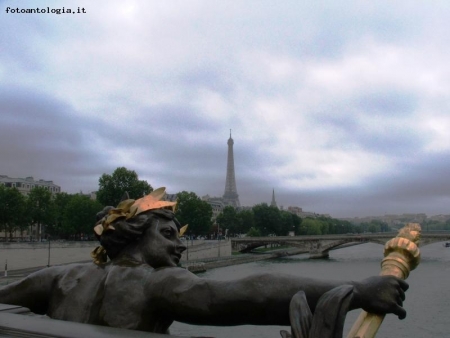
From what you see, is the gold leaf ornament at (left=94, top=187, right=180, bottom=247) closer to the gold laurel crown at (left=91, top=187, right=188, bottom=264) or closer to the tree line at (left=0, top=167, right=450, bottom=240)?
the gold laurel crown at (left=91, top=187, right=188, bottom=264)

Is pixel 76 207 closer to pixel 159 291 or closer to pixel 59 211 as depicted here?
pixel 59 211

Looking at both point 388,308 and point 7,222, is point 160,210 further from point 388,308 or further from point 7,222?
point 7,222

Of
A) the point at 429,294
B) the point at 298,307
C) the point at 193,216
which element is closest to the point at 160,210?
the point at 298,307

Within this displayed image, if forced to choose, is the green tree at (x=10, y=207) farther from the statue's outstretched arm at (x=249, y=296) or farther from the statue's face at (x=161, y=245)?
the statue's outstretched arm at (x=249, y=296)

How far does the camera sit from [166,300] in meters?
2.35

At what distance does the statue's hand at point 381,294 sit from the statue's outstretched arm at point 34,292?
1.74m

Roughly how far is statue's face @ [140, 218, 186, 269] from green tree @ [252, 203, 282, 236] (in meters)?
69.5

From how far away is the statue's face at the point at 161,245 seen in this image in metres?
2.71

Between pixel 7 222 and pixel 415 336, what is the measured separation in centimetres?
3429

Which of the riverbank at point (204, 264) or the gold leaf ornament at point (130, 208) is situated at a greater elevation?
the gold leaf ornament at point (130, 208)


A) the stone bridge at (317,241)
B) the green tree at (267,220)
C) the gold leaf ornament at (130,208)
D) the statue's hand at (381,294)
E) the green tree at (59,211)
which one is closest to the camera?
the statue's hand at (381,294)

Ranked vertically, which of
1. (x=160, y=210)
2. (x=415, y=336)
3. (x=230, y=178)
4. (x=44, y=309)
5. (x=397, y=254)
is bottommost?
(x=415, y=336)

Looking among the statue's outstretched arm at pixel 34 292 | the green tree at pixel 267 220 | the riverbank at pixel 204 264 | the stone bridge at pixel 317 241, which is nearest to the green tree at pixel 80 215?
the riverbank at pixel 204 264

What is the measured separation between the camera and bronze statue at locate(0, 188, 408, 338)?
1.96 metres
